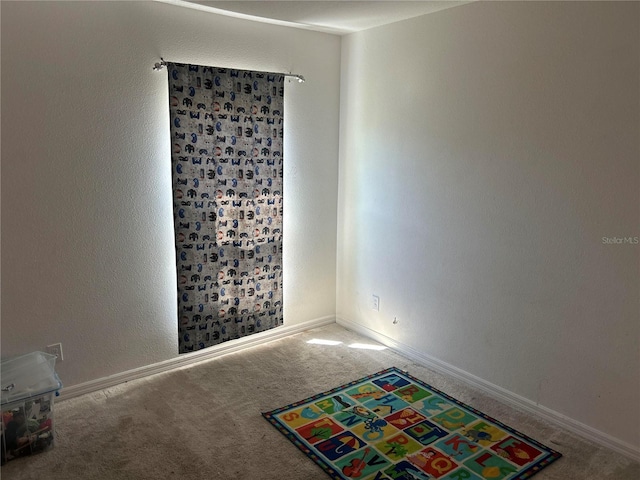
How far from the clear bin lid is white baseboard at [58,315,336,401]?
26 cm

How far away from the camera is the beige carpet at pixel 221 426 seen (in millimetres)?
2248

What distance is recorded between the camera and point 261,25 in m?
3.22

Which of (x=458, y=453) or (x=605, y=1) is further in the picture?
(x=458, y=453)

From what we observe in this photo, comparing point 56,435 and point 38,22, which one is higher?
point 38,22

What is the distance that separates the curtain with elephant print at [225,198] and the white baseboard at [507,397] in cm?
84

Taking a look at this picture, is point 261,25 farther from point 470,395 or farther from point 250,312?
point 470,395

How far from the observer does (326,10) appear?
2.83 metres

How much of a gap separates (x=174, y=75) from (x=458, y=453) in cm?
246

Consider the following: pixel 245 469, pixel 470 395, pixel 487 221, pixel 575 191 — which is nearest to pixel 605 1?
pixel 575 191

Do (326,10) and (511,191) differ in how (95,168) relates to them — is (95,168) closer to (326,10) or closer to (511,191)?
(326,10)

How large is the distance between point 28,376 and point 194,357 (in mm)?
1017

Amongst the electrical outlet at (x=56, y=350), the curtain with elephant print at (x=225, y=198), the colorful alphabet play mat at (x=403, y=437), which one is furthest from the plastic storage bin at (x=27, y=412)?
the colorful alphabet play mat at (x=403, y=437)

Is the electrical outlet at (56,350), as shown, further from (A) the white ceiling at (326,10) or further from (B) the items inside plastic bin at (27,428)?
(A) the white ceiling at (326,10)

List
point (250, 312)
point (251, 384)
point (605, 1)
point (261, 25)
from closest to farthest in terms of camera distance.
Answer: point (605, 1) → point (251, 384) → point (261, 25) → point (250, 312)
